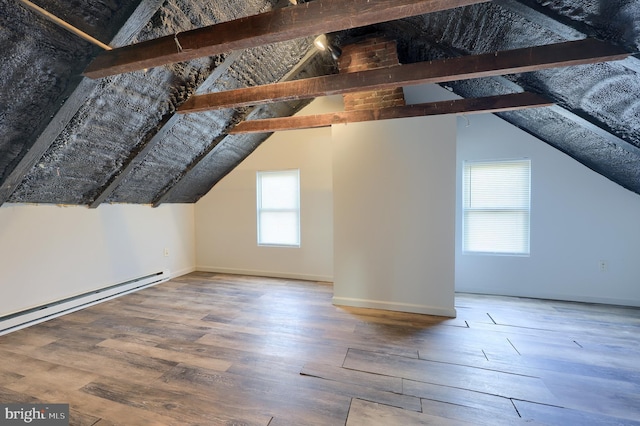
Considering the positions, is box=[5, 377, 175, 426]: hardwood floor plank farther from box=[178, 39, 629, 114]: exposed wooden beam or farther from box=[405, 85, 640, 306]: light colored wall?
box=[405, 85, 640, 306]: light colored wall

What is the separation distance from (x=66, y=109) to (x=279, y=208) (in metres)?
2.92

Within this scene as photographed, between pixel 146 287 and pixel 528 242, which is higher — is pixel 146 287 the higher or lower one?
the lower one

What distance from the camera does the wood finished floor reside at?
5.21 feet

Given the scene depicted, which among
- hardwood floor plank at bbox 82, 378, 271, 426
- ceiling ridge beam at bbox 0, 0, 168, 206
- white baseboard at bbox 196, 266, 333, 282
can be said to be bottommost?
hardwood floor plank at bbox 82, 378, 271, 426

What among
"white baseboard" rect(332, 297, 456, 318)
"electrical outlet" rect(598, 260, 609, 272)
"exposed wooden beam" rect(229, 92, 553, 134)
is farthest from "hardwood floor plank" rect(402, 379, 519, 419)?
"electrical outlet" rect(598, 260, 609, 272)

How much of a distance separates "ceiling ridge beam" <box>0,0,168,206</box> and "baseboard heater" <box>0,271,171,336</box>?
1.18 meters

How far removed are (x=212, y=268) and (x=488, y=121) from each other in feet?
16.4

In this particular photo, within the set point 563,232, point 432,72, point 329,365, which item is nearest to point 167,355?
point 329,365

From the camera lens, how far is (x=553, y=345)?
2.30 meters

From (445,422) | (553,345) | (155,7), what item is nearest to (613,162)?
(553,345)

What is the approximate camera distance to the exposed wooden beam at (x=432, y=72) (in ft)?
5.31

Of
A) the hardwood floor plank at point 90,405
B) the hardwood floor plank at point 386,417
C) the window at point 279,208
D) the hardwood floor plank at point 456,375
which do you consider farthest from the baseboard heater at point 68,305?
the hardwood floor plank at point 386,417

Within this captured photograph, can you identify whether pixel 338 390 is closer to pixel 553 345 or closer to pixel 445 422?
pixel 445 422

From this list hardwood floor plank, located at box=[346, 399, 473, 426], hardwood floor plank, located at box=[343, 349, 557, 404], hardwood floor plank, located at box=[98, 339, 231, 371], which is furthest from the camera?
hardwood floor plank, located at box=[98, 339, 231, 371]
